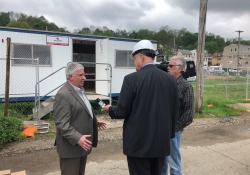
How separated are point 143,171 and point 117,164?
2.17 m

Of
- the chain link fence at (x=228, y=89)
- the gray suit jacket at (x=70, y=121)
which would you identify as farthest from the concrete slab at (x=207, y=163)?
the chain link fence at (x=228, y=89)

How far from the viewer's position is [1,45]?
7.59 metres

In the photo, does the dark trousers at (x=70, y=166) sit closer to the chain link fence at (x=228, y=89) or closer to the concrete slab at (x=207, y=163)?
the concrete slab at (x=207, y=163)

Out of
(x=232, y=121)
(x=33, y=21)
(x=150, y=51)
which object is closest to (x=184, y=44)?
(x=33, y=21)

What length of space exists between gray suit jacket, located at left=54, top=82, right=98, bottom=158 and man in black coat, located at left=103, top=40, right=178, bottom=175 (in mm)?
514

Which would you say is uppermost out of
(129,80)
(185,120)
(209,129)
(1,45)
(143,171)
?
(1,45)

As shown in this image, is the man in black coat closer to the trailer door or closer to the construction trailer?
the construction trailer

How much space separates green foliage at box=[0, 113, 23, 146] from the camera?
5.05 metres

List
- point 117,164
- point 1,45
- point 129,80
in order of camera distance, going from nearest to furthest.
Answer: point 129,80 < point 117,164 < point 1,45

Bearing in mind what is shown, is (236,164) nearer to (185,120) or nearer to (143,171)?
(185,120)

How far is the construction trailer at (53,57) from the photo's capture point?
7777 mm

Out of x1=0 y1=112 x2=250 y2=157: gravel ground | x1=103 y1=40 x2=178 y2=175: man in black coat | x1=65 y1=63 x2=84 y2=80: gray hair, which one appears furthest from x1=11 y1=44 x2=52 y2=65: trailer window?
x1=103 y1=40 x2=178 y2=175: man in black coat

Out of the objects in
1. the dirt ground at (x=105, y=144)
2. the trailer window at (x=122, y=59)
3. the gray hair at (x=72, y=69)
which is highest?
the trailer window at (x=122, y=59)

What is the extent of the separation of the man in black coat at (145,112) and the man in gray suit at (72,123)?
0.51 metres
